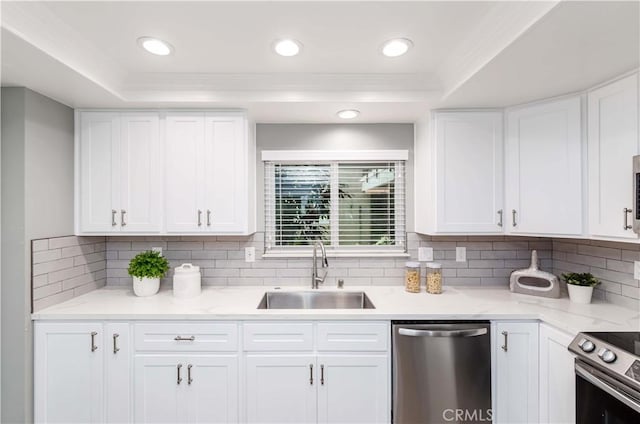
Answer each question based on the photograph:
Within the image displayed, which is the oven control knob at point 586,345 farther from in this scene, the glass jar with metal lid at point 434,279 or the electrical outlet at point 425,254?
the electrical outlet at point 425,254

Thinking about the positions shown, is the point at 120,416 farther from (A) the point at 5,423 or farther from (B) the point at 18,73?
(B) the point at 18,73

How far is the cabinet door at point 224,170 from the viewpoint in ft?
7.11

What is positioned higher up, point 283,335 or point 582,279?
point 582,279

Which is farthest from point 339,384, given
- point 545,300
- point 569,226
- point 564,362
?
point 569,226

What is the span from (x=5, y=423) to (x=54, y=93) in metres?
1.93

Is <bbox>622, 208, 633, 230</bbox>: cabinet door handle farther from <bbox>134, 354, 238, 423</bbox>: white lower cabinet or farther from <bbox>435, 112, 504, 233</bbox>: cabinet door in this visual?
<bbox>134, 354, 238, 423</bbox>: white lower cabinet

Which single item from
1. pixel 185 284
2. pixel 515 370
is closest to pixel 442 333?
pixel 515 370

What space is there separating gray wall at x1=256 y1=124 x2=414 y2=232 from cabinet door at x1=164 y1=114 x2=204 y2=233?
50 centimetres

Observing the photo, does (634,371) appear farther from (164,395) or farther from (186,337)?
(164,395)

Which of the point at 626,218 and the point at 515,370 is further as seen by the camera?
the point at 515,370

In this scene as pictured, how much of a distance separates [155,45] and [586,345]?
2485 millimetres

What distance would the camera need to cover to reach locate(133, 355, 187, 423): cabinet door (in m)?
1.84

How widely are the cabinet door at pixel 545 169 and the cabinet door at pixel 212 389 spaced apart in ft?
6.74

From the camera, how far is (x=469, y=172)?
2.18 meters
